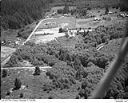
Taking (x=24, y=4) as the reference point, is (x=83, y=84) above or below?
below

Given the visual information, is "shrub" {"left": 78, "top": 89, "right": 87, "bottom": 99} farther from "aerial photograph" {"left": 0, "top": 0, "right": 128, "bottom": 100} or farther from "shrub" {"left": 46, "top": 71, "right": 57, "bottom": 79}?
"shrub" {"left": 46, "top": 71, "right": 57, "bottom": 79}

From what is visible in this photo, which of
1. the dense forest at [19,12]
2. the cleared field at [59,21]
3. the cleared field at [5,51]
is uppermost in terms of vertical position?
the dense forest at [19,12]

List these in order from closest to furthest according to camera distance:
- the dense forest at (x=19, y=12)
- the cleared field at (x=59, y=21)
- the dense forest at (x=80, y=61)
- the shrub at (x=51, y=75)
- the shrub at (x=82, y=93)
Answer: the shrub at (x=82, y=93)
the dense forest at (x=80, y=61)
the shrub at (x=51, y=75)
the cleared field at (x=59, y=21)
the dense forest at (x=19, y=12)

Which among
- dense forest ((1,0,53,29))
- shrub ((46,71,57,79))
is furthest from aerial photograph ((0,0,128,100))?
shrub ((46,71,57,79))

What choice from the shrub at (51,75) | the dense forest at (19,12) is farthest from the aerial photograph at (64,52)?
the shrub at (51,75)

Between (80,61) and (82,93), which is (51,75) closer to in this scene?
(82,93)

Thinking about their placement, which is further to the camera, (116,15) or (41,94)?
(116,15)

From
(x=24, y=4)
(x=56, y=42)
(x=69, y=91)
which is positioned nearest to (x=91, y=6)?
(x=24, y=4)

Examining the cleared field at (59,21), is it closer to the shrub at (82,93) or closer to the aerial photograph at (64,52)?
the aerial photograph at (64,52)

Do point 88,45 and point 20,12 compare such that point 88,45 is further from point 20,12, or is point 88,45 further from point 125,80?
point 20,12
